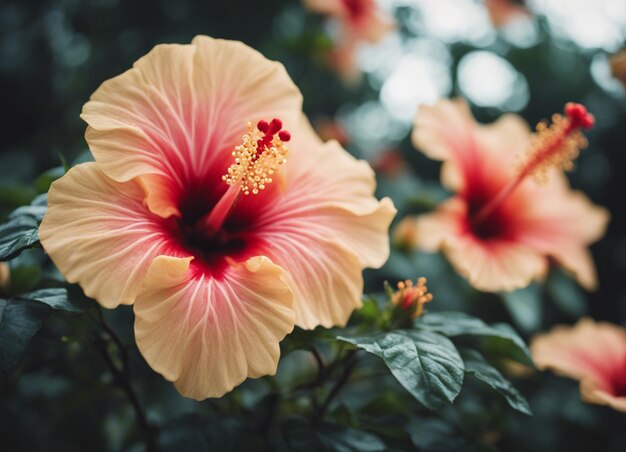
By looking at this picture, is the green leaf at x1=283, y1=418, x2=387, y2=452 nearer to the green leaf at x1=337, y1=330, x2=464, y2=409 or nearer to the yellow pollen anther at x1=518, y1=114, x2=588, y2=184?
the green leaf at x1=337, y1=330, x2=464, y2=409

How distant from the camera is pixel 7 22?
10.2 ft

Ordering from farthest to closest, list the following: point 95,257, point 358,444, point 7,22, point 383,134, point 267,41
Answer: point 383,134 < point 7,22 < point 267,41 < point 358,444 < point 95,257

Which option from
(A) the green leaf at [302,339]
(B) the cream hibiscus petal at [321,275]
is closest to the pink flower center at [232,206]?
(B) the cream hibiscus petal at [321,275]

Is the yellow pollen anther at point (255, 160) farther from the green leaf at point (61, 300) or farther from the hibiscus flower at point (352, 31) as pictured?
the hibiscus flower at point (352, 31)

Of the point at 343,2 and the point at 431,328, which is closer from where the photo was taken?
the point at 431,328

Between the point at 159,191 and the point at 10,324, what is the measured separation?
0.47 m

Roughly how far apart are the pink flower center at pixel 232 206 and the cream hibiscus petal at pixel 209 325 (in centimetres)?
14

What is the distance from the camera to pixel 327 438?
1428 mm

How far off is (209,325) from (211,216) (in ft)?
1.37

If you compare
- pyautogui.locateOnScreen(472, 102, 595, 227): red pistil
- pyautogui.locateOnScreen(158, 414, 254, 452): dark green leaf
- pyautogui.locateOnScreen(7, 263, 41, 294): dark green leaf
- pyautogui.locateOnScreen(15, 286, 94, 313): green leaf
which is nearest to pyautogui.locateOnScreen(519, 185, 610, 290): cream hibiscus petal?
pyautogui.locateOnScreen(472, 102, 595, 227): red pistil

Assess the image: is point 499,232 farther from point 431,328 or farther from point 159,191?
point 159,191

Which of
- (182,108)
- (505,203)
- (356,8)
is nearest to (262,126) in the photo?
(182,108)

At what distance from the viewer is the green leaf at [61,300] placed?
127 centimetres

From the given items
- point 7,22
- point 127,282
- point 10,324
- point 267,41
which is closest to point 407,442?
point 127,282
